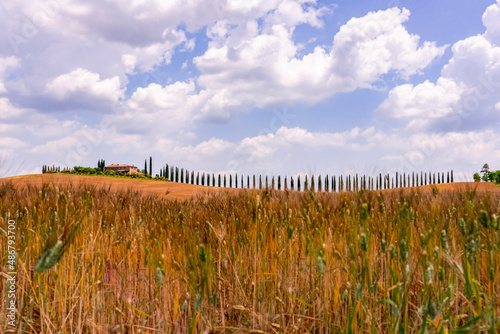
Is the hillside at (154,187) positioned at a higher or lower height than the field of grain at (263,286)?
higher

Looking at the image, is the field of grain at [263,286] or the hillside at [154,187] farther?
the hillside at [154,187]

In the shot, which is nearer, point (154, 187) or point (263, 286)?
point (263, 286)

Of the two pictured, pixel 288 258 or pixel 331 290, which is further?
pixel 288 258

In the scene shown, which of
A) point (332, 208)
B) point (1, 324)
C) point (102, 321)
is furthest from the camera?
point (332, 208)

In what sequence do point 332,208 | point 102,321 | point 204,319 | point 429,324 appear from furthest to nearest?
point 332,208 → point 102,321 → point 204,319 → point 429,324

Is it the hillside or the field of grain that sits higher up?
the hillside

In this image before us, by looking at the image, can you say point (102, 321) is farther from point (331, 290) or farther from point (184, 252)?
point (331, 290)

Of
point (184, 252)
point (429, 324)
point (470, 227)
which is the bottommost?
point (429, 324)

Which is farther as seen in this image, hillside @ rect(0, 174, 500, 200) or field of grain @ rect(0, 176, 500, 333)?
hillside @ rect(0, 174, 500, 200)

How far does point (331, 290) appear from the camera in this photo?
7.47ft

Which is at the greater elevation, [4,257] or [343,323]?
[4,257]

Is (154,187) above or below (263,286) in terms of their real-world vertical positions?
above

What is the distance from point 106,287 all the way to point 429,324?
2.03 metres

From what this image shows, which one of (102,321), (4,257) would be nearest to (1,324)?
(102,321)
